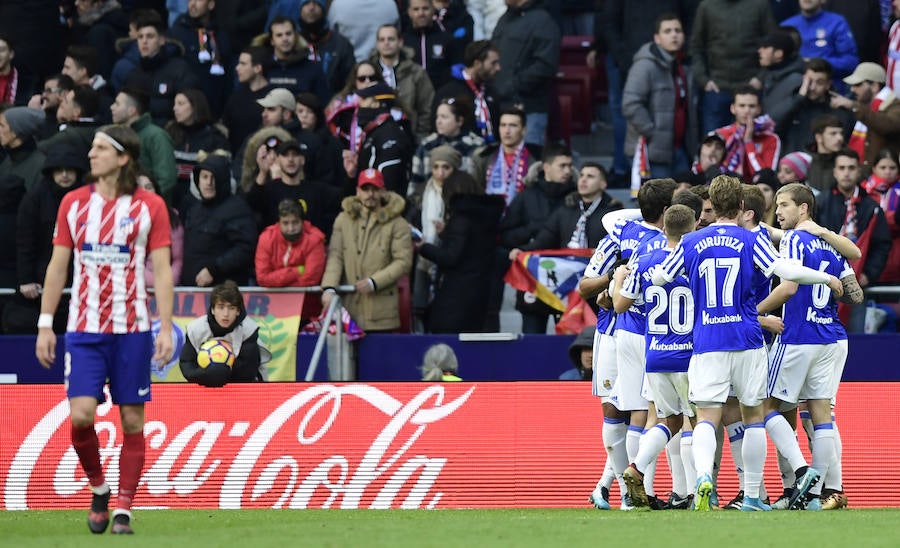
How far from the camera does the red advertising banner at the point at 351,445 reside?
13281 millimetres

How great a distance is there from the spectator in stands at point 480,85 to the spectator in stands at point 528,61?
29 centimetres

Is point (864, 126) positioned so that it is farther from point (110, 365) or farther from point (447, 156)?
point (110, 365)

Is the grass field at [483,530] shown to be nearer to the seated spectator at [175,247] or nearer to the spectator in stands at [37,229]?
the spectator in stands at [37,229]

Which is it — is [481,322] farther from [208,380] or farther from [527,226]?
[208,380]

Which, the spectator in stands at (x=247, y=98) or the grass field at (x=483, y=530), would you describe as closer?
the grass field at (x=483, y=530)

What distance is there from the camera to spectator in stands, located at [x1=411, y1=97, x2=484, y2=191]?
57.1 feet

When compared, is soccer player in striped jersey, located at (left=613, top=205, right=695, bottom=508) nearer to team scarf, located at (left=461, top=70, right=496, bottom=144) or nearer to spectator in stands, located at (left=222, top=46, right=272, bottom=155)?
team scarf, located at (left=461, top=70, right=496, bottom=144)

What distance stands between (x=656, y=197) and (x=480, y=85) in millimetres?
6722

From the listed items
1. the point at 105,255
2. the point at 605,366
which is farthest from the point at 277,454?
the point at 105,255

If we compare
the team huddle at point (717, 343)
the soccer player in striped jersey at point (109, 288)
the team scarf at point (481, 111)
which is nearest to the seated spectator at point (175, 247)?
the team scarf at point (481, 111)

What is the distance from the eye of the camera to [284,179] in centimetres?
1675

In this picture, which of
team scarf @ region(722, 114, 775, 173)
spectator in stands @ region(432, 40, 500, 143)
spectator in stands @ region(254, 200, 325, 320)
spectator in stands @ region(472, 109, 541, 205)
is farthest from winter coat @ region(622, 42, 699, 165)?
spectator in stands @ region(254, 200, 325, 320)

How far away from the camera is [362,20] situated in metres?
Result: 19.6

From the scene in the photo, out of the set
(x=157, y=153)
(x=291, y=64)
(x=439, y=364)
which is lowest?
(x=439, y=364)
